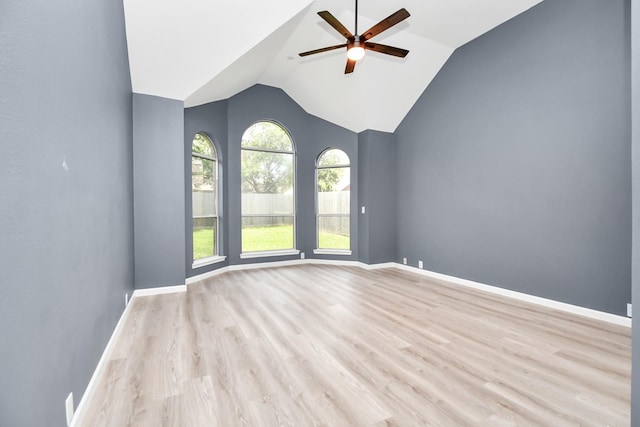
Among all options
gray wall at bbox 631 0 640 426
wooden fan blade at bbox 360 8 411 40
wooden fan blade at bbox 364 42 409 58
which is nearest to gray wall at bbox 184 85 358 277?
wooden fan blade at bbox 364 42 409 58

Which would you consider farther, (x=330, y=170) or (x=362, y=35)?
(x=330, y=170)

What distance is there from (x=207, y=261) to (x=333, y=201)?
9.28 feet

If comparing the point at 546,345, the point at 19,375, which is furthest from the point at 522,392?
the point at 19,375

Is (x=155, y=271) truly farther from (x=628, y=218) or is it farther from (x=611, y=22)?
(x=611, y=22)

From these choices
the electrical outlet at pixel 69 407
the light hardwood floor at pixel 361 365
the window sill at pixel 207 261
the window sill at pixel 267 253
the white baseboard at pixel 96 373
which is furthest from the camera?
the window sill at pixel 267 253

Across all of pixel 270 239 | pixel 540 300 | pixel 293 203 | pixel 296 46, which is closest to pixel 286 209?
pixel 293 203

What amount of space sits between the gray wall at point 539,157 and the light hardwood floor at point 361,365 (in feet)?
1.96

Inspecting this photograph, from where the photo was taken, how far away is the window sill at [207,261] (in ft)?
15.3

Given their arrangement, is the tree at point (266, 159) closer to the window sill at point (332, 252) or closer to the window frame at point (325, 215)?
the window frame at point (325, 215)

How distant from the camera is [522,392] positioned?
1809 mm

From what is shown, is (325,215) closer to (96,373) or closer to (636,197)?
(96,373)

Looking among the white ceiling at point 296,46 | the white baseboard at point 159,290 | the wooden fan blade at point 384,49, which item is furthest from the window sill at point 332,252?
the wooden fan blade at point 384,49

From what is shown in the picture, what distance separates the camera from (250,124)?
5.55 m

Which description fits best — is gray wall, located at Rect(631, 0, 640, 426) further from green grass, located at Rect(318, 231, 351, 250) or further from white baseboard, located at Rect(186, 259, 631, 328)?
green grass, located at Rect(318, 231, 351, 250)
